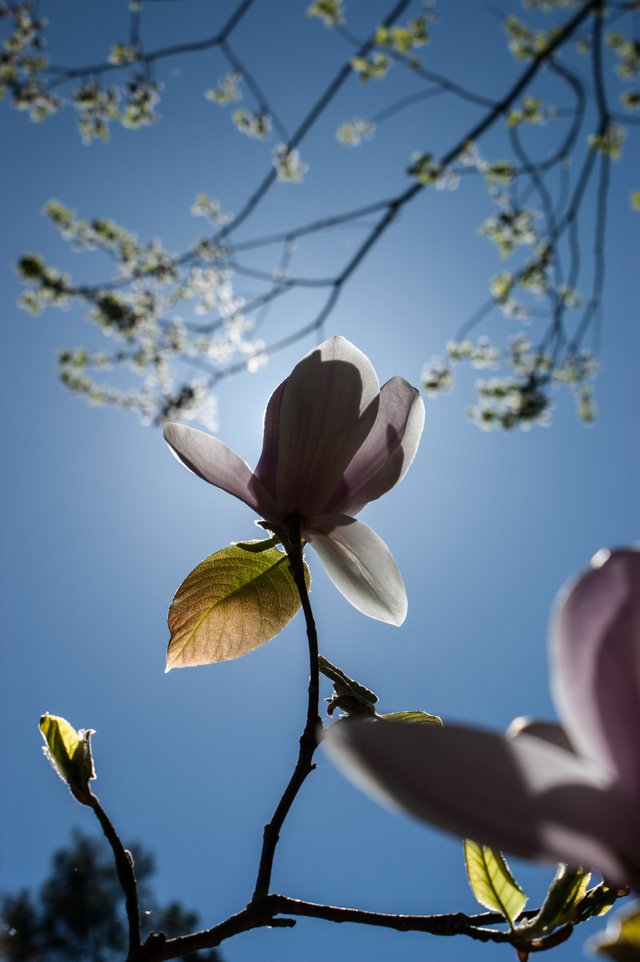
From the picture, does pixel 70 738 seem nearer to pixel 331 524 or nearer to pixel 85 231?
pixel 331 524

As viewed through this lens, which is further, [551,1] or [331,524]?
[551,1]

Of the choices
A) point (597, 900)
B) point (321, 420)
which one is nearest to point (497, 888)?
point (597, 900)

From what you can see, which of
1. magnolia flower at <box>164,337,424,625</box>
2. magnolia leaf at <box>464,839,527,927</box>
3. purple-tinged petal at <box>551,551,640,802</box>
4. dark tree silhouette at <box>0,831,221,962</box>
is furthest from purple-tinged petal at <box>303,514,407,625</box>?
dark tree silhouette at <box>0,831,221,962</box>

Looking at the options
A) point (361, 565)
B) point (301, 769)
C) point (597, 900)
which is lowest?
point (597, 900)

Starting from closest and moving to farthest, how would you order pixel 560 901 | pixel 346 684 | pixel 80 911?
pixel 560 901
pixel 346 684
pixel 80 911

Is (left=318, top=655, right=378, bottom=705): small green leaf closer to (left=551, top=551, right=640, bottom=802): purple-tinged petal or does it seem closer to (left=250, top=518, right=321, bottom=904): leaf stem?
(left=250, top=518, right=321, bottom=904): leaf stem

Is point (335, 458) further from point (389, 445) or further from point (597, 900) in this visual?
point (597, 900)

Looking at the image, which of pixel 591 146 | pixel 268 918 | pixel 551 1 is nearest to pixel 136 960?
pixel 268 918
